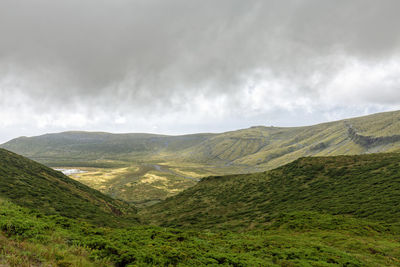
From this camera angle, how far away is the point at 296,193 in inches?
1948

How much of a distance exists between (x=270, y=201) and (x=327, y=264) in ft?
115

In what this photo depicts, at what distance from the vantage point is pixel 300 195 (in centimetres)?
4784

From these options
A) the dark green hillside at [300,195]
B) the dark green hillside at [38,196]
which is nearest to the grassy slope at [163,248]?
the dark green hillside at [300,195]

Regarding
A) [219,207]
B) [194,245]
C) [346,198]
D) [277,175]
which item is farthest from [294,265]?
[277,175]

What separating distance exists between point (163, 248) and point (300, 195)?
4306cm

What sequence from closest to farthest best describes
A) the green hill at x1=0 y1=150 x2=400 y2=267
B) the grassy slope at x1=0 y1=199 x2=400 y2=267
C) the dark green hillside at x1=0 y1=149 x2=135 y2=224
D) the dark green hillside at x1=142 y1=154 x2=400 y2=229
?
the grassy slope at x1=0 y1=199 x2=400 y2=267 < the green hill at x1=0 y1=150 x2=400 y2=267 < the dark green hillside at x1=0 y1=149 x2=135 y2=224 < the dark green hillside at x1=142 y1=154 x2=400 y2=229

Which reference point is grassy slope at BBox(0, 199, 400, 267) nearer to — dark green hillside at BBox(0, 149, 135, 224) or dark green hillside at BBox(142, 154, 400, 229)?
dark green hillside at BBox(142, 154, 400, 229)

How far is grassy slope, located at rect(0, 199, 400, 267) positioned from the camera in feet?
36.4

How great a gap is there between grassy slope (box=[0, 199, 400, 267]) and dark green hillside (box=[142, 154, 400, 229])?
1233 centimetres

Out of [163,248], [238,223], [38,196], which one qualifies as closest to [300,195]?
[238,223]

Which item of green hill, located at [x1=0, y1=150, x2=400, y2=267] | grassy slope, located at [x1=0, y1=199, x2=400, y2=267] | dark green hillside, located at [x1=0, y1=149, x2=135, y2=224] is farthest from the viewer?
dark green hillside, located at [x1=0, y1=149, x2=135, y2=224]

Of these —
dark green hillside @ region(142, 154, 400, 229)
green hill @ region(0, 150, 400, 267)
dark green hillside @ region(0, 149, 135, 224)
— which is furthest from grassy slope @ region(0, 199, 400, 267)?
dark green hillside @ region(0, 149, 135, 224)

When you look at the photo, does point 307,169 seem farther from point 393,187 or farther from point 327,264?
point 327,264

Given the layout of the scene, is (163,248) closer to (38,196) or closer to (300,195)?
(38,196)
